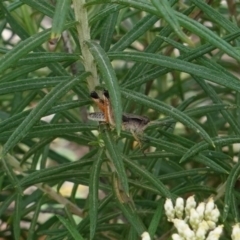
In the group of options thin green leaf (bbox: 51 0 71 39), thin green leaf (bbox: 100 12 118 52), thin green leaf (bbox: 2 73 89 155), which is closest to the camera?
thin green leaf (bbox: 51 0 71 39)

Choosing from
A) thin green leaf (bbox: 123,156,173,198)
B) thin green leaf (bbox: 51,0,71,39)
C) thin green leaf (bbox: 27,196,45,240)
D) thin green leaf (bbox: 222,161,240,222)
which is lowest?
thin green leaf (bbox: 27,196,45,240)

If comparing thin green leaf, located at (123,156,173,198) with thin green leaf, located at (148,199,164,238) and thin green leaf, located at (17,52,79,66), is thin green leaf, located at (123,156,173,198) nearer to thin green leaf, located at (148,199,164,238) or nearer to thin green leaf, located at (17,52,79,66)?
thin green leaf, located at (148,199,164,238)

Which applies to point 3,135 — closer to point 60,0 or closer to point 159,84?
point 60,0

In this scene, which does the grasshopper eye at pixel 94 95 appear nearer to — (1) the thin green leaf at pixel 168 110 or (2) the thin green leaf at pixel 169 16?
(1) the thin green leaf at pixel 168 110

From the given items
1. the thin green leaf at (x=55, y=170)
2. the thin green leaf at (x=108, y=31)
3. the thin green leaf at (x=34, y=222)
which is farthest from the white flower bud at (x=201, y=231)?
the thin green leaf at (x=34, y=222)

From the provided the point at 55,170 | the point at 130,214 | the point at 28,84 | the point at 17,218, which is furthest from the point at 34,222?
the point at 28,84

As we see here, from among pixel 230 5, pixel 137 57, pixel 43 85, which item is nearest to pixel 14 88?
pixel 43 85

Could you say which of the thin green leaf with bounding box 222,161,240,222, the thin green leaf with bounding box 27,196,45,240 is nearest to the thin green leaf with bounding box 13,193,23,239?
the thin green leaf with bounding box 27,196,45,240
